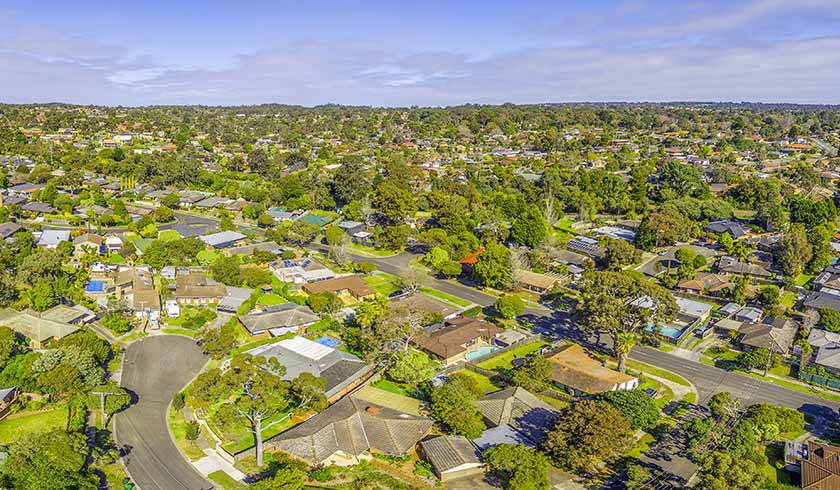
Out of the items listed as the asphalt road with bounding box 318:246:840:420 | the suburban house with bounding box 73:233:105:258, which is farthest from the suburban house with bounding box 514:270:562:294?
the suburban house with bounding box 73:233:105:258

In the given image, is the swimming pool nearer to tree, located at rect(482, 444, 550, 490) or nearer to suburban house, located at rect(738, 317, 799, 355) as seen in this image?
tree, located at rect(482, 444, 550, 490)

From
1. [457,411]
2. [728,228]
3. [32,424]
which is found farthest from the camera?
[728,228]

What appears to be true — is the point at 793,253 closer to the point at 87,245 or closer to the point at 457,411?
the point at 457,411

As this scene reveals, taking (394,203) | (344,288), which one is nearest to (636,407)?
(344,288)

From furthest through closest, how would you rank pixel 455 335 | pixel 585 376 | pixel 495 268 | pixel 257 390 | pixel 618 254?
1. pixel 618 254
2. pixel 495 268
3. pixel 455 335
4. pixel 585 376
5. pixel 257 390

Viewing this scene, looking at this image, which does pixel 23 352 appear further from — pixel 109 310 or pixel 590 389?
pixel 590 389

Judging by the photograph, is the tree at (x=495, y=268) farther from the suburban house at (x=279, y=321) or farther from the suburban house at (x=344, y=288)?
the suburban house at (x=279, y=321)

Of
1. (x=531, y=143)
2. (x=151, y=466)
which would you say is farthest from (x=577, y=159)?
(x=151, y=466)

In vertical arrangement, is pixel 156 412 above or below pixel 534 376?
below
